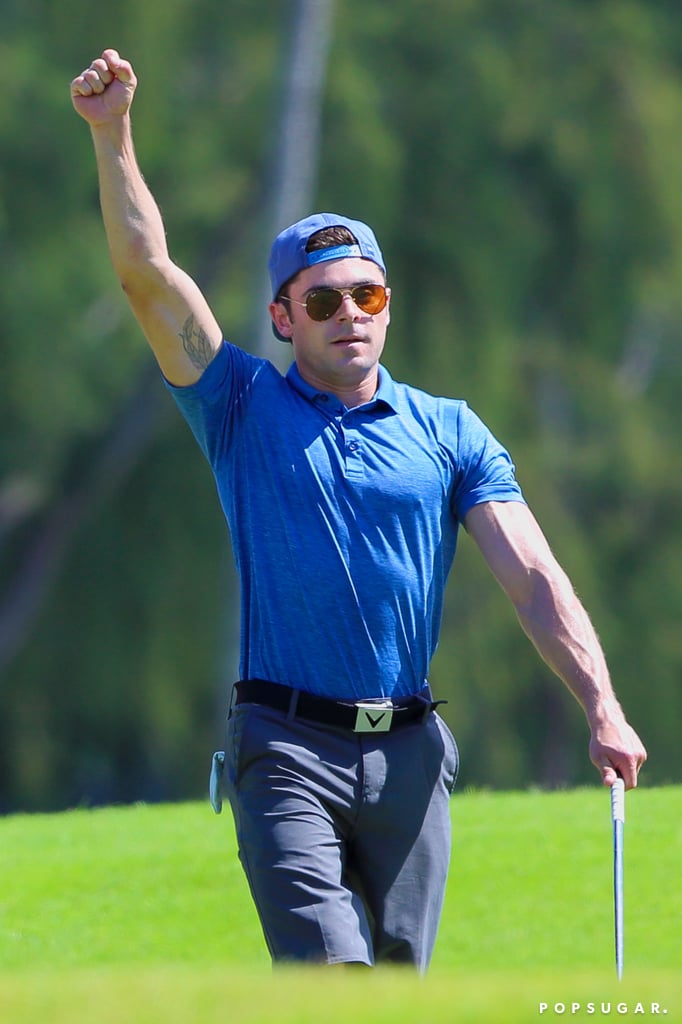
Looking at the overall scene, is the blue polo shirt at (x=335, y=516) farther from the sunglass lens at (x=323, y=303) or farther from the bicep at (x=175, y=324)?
the sunglass lens at (x=323, y=303)

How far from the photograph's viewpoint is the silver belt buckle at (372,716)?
437cm

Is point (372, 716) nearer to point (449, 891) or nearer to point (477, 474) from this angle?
point (477, 474)

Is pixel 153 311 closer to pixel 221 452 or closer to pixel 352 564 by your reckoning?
pixel 221 452

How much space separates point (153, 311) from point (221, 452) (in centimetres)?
38

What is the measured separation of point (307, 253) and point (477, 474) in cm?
71

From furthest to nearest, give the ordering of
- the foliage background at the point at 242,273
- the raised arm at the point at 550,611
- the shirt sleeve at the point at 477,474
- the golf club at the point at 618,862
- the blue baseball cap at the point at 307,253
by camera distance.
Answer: the foliage background at the point at 242,273
the blue baseball cap at the point at 307,253
the shirt sleeve at the point at 477,474
the raised arm at the point at 550,611
the golf club at the point at 618,862

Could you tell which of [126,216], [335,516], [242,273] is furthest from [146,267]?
[242,273]

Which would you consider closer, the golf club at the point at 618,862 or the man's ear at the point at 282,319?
the golf club at the point at 618,862

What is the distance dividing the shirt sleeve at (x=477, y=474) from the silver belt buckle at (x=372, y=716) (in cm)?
54

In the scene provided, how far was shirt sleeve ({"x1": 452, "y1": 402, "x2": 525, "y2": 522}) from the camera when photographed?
4605mm

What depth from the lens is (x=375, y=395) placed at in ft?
15.3

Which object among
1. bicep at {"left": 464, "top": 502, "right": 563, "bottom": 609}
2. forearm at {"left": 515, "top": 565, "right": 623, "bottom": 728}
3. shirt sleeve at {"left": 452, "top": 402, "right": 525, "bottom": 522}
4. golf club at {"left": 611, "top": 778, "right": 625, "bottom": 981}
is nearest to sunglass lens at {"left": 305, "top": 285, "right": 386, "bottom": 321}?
shirt sleeve at {"left": 452, "top": 402, "right": 525, "bottom": 522}

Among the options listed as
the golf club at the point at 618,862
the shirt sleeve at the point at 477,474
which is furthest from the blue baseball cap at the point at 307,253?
the golf club at the point at 618,862

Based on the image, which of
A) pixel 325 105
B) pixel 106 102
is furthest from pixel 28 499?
pixel 106 102
